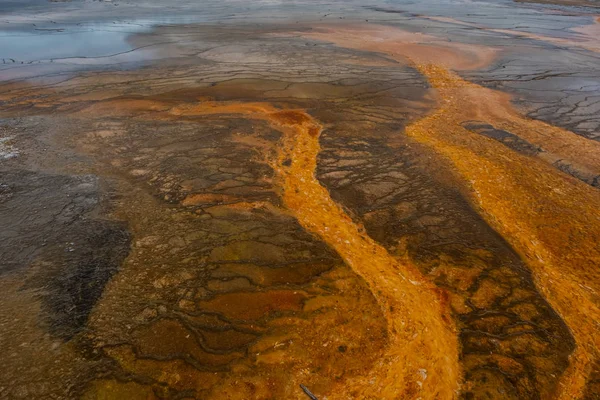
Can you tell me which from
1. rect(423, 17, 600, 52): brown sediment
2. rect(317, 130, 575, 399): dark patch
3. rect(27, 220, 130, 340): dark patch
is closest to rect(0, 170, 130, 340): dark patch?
rect(27, 220, 130, 340): dark patch

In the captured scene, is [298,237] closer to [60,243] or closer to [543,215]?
[60,243]

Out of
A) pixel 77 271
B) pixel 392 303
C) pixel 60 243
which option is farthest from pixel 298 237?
pixel 60 243

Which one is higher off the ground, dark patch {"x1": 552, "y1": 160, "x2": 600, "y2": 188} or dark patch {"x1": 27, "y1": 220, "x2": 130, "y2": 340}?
dark patch {"x1": 552, "y1": 160, "x2": 600, "y2": 188}

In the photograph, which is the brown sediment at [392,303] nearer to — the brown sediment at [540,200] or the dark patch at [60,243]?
the brown sediment at [540,200]

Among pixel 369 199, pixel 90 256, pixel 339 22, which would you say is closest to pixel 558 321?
pixel 369 199

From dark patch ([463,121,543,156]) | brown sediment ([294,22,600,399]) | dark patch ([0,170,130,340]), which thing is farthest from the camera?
dark patch ([463,121,543,156])

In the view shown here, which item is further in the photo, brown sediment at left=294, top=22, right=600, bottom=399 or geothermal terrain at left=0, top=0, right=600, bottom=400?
brown sediment at left=294, top=22, right=600, bottom=399

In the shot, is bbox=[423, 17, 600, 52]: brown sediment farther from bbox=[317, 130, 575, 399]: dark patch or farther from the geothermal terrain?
bbox=[317, 130, 575, 399]: dark patch
